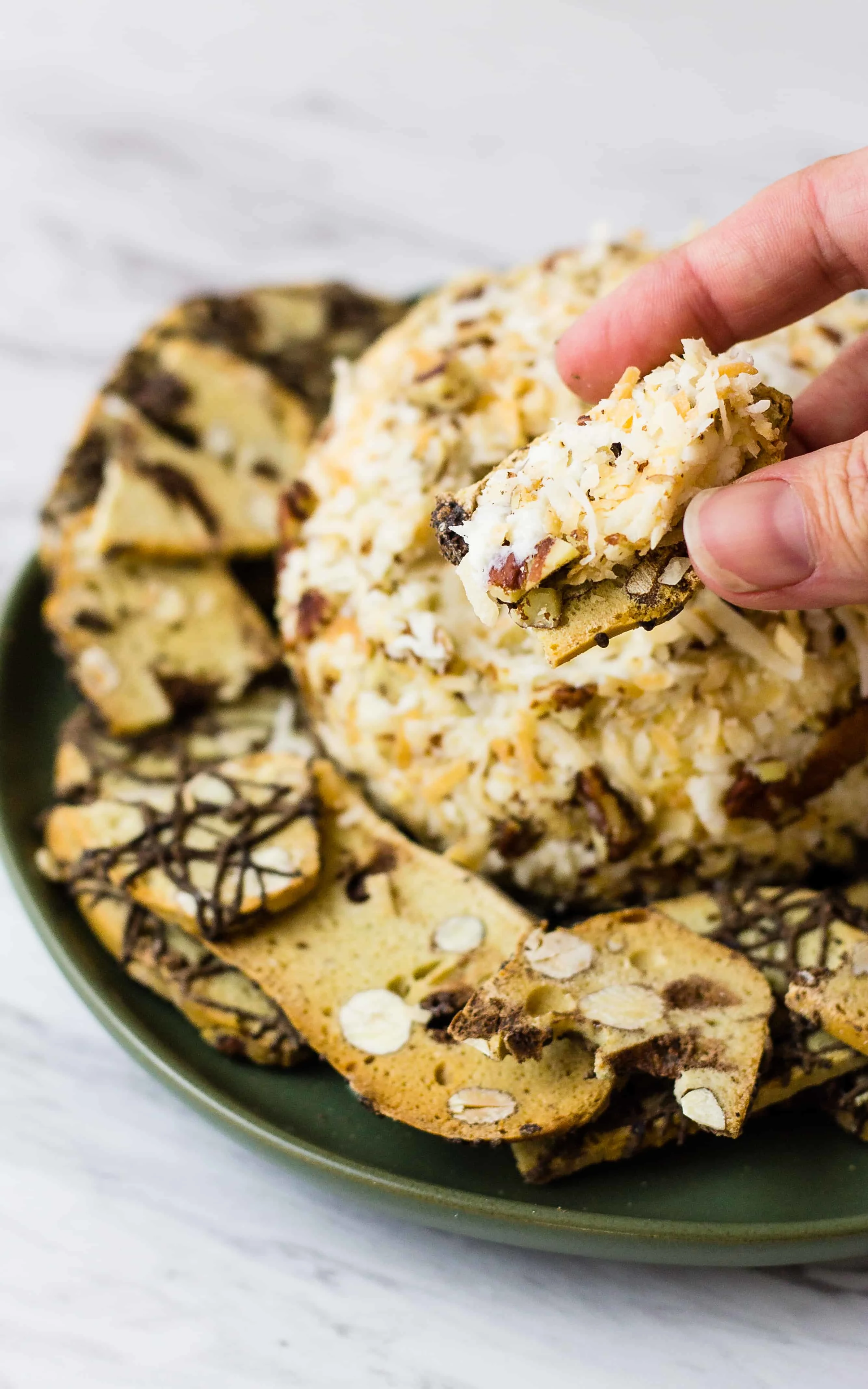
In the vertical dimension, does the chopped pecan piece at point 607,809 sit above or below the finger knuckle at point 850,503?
below

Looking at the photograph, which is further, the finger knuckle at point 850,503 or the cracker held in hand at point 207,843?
the cracker held in hand at point 207,843

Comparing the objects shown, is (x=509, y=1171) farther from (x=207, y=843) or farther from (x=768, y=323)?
(x=768, y=323)

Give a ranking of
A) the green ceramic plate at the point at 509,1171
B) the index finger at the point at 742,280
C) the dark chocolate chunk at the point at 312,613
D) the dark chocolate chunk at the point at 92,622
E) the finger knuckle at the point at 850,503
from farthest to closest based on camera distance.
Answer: the dark chocolate chunk at the point at 92,622 → the dark chocolate chunk at the point at 312,613 → the index finger at the point at 742,280 → the green ceramic plate at the point at 509,1171 → the finger knuckle at the point at 850,503

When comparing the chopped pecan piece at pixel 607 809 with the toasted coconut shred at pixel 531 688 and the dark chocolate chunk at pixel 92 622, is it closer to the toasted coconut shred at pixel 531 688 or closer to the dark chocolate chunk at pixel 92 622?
the toasted coconut shred at pixel 531 688

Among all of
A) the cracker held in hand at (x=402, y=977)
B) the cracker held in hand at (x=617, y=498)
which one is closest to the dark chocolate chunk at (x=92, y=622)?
the cracker held in hand at (x=402, y=977)

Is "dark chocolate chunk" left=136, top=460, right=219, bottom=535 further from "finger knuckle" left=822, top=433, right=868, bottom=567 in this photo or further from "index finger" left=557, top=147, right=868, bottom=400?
"finger knuckle" left=822, top=433, right=868, bottom=567

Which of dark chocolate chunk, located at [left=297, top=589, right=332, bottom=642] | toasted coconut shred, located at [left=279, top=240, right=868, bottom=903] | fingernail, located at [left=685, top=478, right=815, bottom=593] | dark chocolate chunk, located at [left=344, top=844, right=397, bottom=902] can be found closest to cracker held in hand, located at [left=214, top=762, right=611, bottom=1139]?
dark chocolate chunk, located at [left=344, top=844, right=397, bottom=902]

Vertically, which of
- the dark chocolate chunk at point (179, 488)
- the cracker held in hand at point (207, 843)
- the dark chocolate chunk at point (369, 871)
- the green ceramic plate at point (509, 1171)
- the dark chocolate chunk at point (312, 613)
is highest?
the dark chocolate chunk at point (179, 488)
